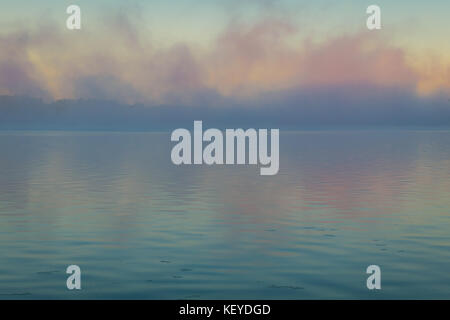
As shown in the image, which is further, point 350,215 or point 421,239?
point 350,215

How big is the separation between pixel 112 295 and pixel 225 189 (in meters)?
39.3

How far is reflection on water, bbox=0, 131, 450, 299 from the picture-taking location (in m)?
25.2

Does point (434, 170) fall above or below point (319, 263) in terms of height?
above

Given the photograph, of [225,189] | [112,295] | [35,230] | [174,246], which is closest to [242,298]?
[112,295]

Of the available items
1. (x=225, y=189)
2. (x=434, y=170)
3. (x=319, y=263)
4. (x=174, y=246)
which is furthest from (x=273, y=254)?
(x=434, y=170)

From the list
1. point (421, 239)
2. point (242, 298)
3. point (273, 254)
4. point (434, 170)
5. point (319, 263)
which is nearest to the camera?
point (242, 298)

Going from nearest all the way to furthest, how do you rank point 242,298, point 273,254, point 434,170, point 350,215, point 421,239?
point 242,298 < point 273,254 < point 421,239 < point 350,215 < point 434,170

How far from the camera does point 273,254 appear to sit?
31.3m

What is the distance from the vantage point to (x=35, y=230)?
125 ft

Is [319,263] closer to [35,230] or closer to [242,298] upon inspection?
[242,298]

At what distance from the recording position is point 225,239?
115 feet

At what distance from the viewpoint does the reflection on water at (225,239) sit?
25202 millimetres
